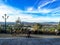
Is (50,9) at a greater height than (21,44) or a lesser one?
greater

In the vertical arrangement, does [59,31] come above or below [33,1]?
below

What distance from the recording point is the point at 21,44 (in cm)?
180

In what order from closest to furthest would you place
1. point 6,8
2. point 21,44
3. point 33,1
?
1. point 21,44
2. point 33,1
3. point 6,8

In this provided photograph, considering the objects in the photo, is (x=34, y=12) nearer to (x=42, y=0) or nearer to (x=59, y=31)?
(x=42, y=0)

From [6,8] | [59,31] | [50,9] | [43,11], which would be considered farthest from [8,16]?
[59,31]

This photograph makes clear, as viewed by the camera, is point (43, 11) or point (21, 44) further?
point (43, 11)

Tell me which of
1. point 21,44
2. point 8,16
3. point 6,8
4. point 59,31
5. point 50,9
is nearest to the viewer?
point 21,44

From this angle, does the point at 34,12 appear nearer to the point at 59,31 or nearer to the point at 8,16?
the point at 8,16

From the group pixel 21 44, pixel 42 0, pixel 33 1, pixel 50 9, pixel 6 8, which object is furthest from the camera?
pixel 6 8

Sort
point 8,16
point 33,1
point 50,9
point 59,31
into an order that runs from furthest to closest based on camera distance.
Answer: point 59,31
point 8,16
point 50,9
point 33,1

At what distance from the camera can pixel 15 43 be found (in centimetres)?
183

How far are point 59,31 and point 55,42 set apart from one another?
5.23 metres

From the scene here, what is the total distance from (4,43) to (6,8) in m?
2.53

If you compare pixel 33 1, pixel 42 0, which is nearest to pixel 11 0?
pixel 33 1
